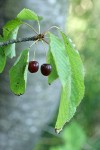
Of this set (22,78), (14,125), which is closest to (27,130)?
(14,125)

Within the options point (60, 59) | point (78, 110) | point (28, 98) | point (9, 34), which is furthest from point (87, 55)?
point (60, 59)

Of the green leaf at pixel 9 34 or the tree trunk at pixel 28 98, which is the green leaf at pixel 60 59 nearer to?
the green leaf at pixel 9 34

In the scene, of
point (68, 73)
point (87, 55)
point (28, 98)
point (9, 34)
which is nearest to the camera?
point (68, 73)

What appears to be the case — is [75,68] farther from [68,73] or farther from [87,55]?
[87,55]

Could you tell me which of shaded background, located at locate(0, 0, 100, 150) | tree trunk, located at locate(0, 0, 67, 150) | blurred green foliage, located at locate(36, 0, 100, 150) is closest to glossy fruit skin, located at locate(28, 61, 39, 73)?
tree trunk, located at locate(0, 0, 67, 150)

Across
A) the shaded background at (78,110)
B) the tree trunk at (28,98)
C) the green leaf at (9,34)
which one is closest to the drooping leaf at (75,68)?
the green leaf at (9,34)

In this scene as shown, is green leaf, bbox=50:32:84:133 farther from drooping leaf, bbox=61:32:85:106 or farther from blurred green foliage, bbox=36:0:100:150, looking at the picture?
blurred green foliage, bbox=36:0:100:150
